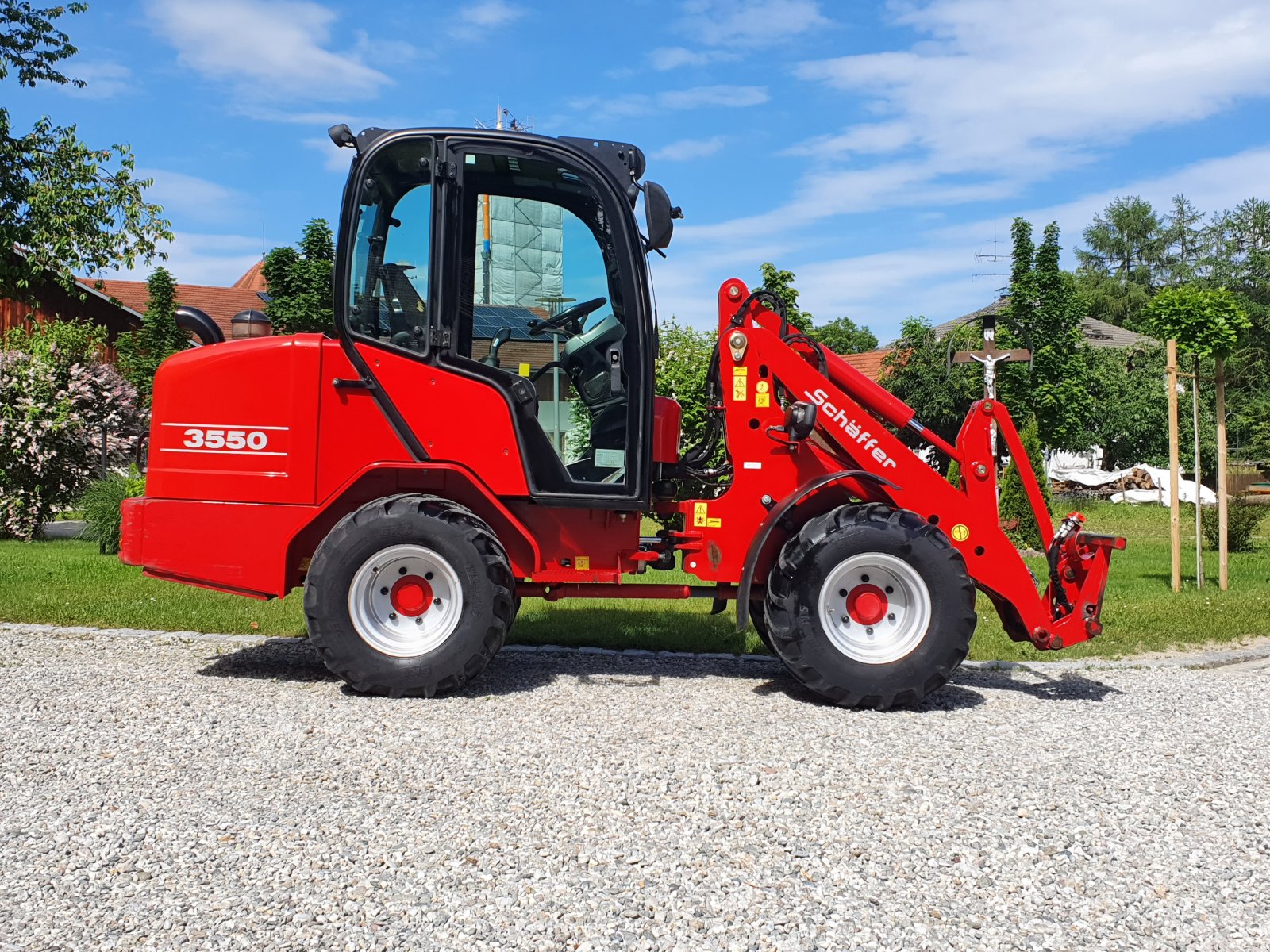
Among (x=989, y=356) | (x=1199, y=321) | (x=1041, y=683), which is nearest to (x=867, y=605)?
(x=1041, y=683)

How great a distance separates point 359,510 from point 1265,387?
5200 cm

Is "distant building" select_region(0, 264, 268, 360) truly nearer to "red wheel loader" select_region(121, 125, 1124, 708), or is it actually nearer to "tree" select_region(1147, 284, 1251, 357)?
"red wheel loader" select_region(121, 125, 1124, 708)

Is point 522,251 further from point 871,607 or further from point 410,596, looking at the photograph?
point 871,607

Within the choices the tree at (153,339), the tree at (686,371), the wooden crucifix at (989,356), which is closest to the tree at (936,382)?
the wooden crucifix at (989,356)

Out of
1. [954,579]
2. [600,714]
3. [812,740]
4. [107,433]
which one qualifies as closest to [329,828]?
[600,714]

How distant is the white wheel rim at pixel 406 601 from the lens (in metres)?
5.83

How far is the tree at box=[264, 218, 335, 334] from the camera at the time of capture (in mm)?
27875

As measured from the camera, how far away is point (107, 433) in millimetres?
17891

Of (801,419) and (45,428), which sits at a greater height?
(45,428)

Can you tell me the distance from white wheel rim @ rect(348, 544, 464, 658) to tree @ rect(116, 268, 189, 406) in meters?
30.2

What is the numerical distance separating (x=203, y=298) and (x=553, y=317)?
48.3 meters

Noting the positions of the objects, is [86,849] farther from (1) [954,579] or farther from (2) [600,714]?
(1) [954,579]

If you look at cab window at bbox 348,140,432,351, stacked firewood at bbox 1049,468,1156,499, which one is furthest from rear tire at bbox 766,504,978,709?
stacked firewood at bbox 1049,468,1156,499

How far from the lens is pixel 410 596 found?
594 centimetres
